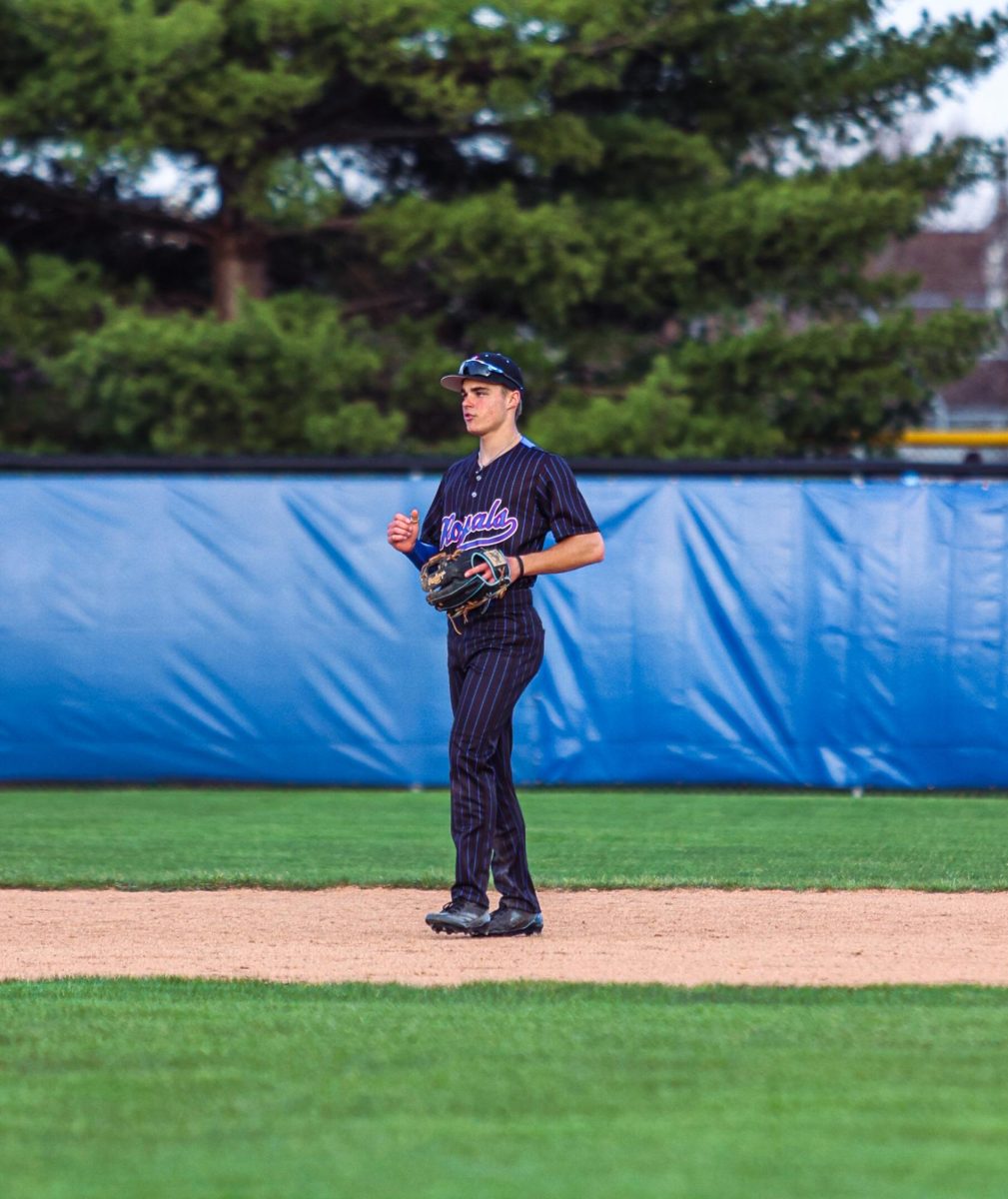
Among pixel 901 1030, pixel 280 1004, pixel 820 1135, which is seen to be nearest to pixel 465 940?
pixel 280 1004

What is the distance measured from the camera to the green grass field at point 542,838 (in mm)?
7773

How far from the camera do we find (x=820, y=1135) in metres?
3.31

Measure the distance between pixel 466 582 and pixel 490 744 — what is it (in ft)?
1.75

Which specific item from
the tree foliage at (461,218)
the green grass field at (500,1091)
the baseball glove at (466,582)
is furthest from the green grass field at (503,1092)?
the tree foliage at (461,218)

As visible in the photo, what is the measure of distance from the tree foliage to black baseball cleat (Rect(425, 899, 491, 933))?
9.18 m

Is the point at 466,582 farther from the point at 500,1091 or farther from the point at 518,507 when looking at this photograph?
the point at 500,1091

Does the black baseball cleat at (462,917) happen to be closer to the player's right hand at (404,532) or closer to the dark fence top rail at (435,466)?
the player's right hand at (404,532)

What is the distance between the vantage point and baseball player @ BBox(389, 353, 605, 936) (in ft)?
19.0

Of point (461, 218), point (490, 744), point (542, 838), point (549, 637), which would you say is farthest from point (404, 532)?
point (461, 218)

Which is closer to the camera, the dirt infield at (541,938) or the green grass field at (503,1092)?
the green grass field at (503,1092)

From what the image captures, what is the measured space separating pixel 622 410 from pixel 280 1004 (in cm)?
1077

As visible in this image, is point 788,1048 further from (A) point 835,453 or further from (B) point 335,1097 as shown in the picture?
(A) point 835,453

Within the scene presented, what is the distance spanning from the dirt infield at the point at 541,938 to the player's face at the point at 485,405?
5.38 feet

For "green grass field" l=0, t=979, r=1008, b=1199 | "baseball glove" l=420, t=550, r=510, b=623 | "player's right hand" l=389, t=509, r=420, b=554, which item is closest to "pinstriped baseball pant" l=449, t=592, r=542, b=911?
"baseball glove" l=420, t=550, r=510, b=623
